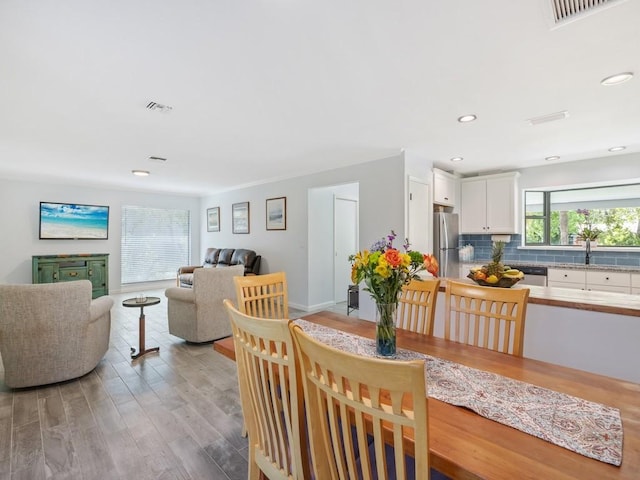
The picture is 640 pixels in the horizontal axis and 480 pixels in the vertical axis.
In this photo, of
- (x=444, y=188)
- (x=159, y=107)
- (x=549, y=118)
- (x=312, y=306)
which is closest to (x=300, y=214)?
(x=312, y=306)

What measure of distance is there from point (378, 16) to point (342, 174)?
3.20 metres

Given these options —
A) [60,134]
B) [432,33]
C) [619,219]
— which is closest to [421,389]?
[432,33]

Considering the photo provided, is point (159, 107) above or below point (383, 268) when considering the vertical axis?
above

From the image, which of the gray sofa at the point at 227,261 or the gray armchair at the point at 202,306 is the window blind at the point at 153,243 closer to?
the gray sofa at the point at 227,261

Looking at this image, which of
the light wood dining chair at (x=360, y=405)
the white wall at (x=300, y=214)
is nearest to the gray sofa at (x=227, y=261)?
the white wall at (x=300, y=214)

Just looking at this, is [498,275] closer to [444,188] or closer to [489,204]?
[444,188]

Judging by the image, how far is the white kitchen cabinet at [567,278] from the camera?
3.96 meters

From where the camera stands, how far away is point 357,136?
3.36 metres

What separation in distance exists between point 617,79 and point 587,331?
170 centimetres

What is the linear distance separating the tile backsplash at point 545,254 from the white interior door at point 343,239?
202 centimetres

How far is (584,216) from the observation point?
4.57 m

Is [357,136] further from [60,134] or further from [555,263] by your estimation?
[555,263]

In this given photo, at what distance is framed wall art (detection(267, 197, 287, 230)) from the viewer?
565cm

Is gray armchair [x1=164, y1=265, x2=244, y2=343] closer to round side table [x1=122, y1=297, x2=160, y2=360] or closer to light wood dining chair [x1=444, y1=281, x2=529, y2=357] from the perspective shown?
round side table [x1=122, y1=297, x2=160, y2=360]
